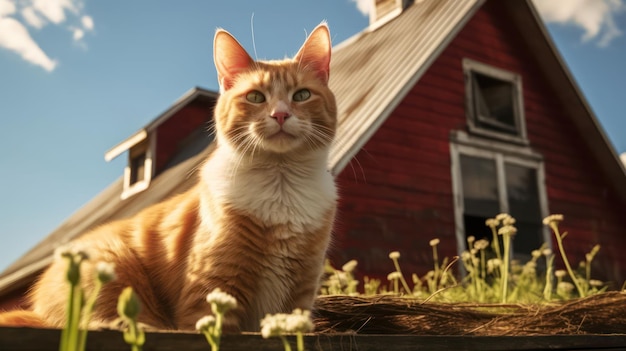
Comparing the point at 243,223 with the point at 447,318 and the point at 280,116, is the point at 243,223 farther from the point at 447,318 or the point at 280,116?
the point at 447,318

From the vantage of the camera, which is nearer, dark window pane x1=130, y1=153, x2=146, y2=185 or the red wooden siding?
the red wooden siding

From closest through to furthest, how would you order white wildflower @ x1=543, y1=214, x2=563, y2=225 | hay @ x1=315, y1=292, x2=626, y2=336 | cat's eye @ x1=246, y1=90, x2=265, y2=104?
cat's eye @ x1=246, y1=90, x2=265, y2=104 → hay @ x1=315, y1=292, x2=626, y2=336 → white wildflower @ x1=543, y1=214, x2=563, y2=225

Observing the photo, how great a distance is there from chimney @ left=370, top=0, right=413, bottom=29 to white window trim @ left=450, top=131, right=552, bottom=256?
3.46 m

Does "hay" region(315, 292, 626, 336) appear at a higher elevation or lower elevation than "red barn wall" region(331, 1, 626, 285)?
lower

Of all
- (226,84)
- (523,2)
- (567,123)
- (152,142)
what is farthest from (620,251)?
(226,84)

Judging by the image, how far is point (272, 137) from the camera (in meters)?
2.31

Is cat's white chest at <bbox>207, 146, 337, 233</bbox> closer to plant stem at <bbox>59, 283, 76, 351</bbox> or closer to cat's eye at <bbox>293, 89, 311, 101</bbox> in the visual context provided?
cat's eye at <bbox>293, 89, 311, 101</bbox>

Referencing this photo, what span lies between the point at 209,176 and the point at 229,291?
0.56m

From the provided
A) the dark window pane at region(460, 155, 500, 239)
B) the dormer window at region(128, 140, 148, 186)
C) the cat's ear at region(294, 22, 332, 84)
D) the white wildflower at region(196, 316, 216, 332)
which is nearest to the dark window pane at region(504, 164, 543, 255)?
the dark window pane at region(460, 155, 500, 239)

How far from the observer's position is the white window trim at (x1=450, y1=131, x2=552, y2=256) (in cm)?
852

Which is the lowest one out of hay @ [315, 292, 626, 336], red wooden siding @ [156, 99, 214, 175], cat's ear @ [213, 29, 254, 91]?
hay @ [315, 292, 626, 336]

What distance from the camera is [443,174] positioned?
28.0 feet

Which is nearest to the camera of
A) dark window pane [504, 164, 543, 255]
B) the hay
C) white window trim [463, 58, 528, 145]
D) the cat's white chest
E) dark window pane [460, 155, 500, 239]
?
the cat's white chest

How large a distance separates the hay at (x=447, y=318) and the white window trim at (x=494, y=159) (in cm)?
550
